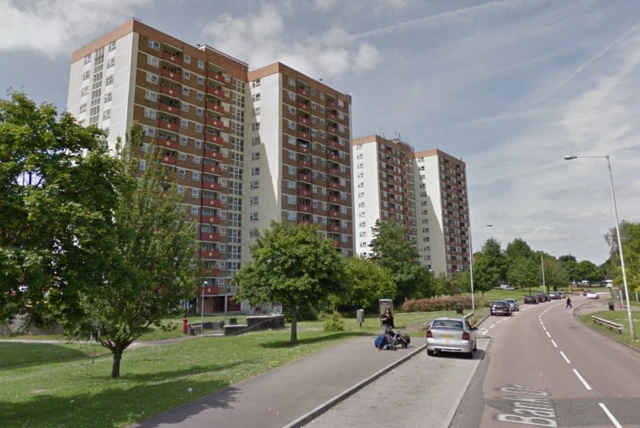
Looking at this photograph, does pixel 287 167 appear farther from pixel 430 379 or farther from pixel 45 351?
pixel 430 379

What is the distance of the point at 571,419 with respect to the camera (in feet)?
28.4

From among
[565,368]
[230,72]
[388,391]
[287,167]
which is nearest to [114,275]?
[388,391]

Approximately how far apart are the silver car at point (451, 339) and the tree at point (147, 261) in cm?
901

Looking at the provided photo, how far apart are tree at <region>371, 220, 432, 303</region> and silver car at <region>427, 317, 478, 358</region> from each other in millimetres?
39557

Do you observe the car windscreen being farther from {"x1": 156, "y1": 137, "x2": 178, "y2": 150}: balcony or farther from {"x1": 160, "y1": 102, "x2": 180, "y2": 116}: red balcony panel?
{"x1": 160, "y1": 102, "x2": 180, "y2": 116}: red balcony panel

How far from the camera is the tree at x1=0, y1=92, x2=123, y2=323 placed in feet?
28.1

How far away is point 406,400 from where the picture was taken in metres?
9.99

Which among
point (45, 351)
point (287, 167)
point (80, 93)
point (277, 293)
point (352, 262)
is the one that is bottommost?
point (45, 351)

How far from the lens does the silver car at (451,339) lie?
54.0ft

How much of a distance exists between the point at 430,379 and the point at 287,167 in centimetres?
5540

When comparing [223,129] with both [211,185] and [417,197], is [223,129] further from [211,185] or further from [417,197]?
[417,197]

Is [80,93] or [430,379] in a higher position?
[80,93]

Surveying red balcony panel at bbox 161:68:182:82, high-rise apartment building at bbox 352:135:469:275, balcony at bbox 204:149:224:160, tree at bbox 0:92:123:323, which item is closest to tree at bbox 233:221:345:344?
tree at bbox 0:92:123:323

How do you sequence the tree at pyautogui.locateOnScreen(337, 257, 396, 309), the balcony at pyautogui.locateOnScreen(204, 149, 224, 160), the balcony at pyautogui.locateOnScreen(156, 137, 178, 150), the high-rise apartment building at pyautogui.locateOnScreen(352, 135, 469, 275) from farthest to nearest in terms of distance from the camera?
the high-rise apartment building at pyautogui.locateOnScreen(352, 135, 469, 275) < the balcony at pyautogui.locateOnScreen(204, 149, 224, 160) < the balcony at pyautogui.locateOnScreen(156, 137, 178, 150) < the tree at pyautogui.locateOnScreen(337, 257, 396, 309)
